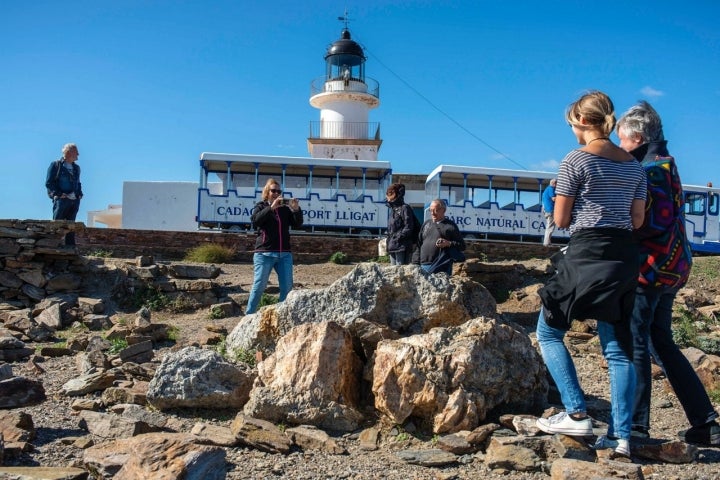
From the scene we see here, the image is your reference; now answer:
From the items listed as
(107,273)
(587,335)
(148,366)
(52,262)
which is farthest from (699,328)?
(52,262)

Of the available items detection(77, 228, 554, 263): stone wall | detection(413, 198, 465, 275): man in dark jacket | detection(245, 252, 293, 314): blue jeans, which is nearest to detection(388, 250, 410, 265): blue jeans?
detection(413, 198, 465, 275): man in dark jacket

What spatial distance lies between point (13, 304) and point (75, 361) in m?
4.78

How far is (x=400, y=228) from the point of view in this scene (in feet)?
25.9

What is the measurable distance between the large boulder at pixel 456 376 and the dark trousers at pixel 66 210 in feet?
26.4

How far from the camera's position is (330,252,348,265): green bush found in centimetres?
1590

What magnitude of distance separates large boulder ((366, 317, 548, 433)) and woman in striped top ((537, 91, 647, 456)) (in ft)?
2.56

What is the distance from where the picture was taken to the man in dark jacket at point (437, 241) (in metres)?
6.98


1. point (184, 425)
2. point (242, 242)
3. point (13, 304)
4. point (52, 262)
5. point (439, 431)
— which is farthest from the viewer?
point (242, 242)

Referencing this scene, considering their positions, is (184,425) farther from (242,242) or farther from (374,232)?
(374,232)

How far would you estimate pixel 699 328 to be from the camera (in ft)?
28.7

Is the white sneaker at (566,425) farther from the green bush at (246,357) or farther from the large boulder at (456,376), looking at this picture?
the green bush at (246,357)

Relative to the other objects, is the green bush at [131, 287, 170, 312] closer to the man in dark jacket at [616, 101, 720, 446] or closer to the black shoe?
the man in dark jacket at [616, 101, 720, 446]

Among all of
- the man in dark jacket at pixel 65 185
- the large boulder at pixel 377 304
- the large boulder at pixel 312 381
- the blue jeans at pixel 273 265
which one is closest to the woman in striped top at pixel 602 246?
the large boulder at pixel 312 381

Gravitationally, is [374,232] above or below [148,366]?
above
